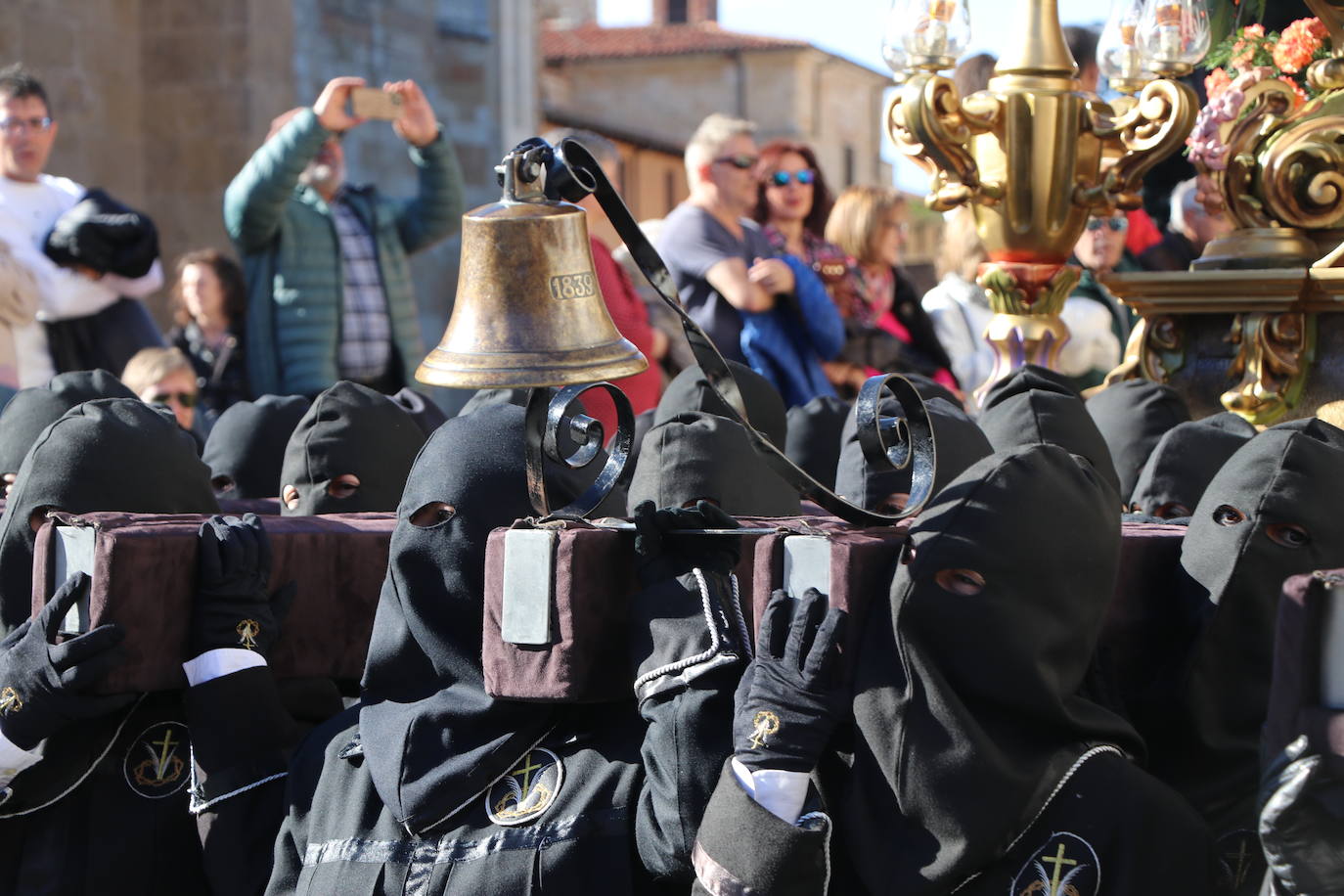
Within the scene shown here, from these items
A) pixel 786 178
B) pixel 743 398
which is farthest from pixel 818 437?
pixel 786 178

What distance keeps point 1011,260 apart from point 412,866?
243cm

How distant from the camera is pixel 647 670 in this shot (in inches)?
111

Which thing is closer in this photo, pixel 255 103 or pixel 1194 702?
pixel 1194 702

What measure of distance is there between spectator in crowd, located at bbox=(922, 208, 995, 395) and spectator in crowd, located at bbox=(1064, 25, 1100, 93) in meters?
1.49

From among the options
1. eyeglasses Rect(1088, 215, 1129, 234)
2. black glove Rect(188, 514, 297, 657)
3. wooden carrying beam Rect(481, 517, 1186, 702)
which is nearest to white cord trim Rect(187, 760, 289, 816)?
black glove Rect(188, 514, 297, 657)

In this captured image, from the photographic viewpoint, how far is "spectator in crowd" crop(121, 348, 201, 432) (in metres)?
5.84

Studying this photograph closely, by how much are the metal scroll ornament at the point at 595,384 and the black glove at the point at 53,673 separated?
79cm

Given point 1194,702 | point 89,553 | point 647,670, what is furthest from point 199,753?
point 1194,702

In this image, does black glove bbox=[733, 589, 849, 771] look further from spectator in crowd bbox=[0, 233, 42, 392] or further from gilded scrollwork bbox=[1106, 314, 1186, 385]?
spectator in crowd bbox=[0, 233, 42, 392]

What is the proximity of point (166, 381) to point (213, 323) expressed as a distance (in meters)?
1.39

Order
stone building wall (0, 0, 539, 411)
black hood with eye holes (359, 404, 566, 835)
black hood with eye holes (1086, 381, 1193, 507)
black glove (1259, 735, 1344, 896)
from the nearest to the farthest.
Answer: black glove (1259, 735, 1344, 896)
black hood with eye holes (359, 404, 566, 835)
black hood with eye holes (1086, 381, 1193, 507)
stone building wall (0, 0, 539, 411)

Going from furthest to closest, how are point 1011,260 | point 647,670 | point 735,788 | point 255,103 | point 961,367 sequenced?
point 255,103
point 961,367
point 1011,260
point 647,670
point 735,788

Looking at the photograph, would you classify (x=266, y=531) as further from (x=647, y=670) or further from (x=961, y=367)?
(x=961, y=367)

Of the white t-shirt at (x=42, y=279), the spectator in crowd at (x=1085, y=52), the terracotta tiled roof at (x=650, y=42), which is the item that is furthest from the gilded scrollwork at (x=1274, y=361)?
the terracotta tiled roof at (x=650, y=42)
